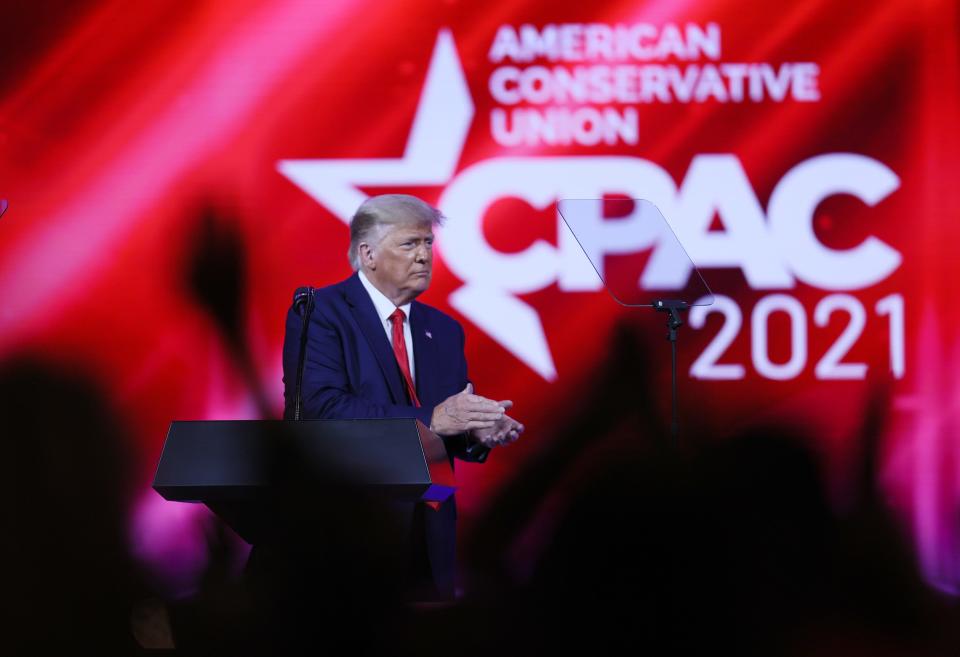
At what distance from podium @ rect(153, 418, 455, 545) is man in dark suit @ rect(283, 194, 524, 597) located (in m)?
0.74

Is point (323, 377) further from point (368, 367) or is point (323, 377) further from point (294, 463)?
point (294, 463)

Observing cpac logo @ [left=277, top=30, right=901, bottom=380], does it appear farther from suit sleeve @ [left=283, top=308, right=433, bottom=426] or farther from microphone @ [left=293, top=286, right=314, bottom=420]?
microphone @ [left=293, top=286, right=314, bottom=420]

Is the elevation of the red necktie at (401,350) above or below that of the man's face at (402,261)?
below

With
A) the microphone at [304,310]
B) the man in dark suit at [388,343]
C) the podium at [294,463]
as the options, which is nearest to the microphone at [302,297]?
the microphone at [304,310]

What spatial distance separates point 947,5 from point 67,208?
3.48 metres

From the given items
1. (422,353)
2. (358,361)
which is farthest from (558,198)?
(358,361)

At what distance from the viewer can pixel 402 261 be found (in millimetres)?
2807

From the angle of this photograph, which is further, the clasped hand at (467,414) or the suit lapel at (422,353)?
the suit lapel at (422,353)

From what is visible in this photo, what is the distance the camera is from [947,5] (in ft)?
13.1

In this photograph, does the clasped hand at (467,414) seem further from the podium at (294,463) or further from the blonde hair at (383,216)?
→ the blonde hair at (383,216)

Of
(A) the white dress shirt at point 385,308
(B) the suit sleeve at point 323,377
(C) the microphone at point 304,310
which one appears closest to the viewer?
(C) the microphone at point 304,310

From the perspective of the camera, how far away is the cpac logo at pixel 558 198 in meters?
3.99

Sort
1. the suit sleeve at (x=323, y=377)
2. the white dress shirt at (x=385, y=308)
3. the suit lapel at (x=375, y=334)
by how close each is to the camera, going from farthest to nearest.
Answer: the white dress shirt at (x=385, y=308) → the suit lapel at (x=375, y=334) → the suit sleeve at (x=323, y=377)

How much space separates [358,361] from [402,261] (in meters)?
0.33
